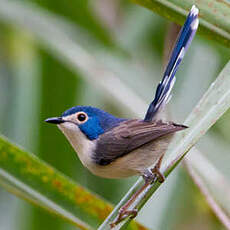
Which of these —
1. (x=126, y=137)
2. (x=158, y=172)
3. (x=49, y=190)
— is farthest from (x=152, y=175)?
(x=49, y=190)

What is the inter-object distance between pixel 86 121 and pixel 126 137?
9.4 inches

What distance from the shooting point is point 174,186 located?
3.72 metres

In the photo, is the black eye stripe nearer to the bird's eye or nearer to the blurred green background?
the bird's eye

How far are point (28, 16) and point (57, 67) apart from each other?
635 millimetres

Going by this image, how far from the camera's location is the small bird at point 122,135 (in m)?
2.90

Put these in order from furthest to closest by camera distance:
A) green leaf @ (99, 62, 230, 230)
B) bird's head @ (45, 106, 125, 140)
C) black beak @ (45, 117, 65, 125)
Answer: bird's head @ (45, 106, 125, 140) < black beak @ (45, 117, 65, 125) < green leaf @ (99, 62, 230, 230)

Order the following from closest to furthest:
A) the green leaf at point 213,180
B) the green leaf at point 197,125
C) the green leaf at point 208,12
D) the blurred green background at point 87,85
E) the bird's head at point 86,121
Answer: the green leaf at point 197,125, the green leaf at point 208,12, the bird's head at point 86,121, the green leaf at point 213,180, the blurred green background at point 87,85

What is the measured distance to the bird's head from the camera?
9.69ft

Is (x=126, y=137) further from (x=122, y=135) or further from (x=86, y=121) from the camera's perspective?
(x=86, y=121)

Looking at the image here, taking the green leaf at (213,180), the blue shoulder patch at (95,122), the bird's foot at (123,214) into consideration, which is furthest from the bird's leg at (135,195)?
the green leaf at (213,180)

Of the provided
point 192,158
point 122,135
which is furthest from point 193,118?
point 192,158

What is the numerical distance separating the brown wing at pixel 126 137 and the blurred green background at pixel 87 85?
2.44 feet

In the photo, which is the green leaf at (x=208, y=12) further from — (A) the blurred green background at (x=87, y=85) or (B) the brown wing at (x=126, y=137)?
(A) the blurred green background at (x=87, y=85)

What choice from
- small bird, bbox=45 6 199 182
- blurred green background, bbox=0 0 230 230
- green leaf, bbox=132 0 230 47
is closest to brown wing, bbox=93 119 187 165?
small bird, bbox=45 6 199 182
